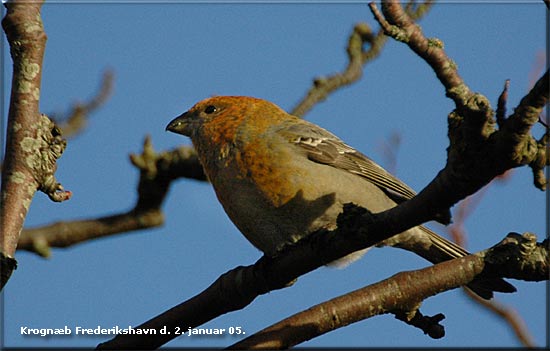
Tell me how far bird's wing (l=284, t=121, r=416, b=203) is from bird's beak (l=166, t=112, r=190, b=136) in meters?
0.97

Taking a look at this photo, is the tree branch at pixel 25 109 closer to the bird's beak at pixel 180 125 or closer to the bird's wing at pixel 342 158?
the bird's wing at pixel 342 158

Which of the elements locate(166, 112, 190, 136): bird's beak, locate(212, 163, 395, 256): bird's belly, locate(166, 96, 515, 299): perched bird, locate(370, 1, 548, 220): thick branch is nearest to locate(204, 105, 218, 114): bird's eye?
locate(166, 96, 515, 299): perched bird

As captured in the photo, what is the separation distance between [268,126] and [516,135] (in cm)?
345

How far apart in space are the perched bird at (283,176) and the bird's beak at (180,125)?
12mm

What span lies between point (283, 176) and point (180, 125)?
1586 mm

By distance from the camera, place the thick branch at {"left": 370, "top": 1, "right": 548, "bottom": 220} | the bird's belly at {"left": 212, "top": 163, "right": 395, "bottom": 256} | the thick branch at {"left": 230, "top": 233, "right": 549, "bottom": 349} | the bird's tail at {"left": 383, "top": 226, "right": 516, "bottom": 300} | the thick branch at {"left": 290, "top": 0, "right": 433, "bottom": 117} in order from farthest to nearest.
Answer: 1. the thick branch at {"left": 290, "top": 0, "right": 433, "bottom": 117}
2. the bird's tail at {"left": 383, "top": 226, "right": 516, "bottom": 300}
3. the bird's belly at {"left": 212, "top": 163, "right": 395, "bottom": 256}
4. the thick branch at {"left": 230, "top": 233, "right": 549, "bottom": 349}
5. the thick branch at {"left": 370, "top": 1, "right": 548, "bottom": 220}

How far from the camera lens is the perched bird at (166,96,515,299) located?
528 cm

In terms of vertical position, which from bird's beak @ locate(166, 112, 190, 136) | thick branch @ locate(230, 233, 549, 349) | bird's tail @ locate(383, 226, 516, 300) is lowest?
thick branch @ locate(230, 233, 549, 349)

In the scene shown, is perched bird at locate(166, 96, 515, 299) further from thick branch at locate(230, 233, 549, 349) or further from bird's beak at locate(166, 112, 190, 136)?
thick branch at locate(230, 233, 549, 349)

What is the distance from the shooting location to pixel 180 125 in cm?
663

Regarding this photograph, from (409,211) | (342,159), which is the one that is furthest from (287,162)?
(409,211)

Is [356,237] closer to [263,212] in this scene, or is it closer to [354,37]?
[263,212]

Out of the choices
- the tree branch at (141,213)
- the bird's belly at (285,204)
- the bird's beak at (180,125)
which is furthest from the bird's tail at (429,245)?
the bird's beak at (180,125)

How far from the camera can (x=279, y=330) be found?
148 inches
